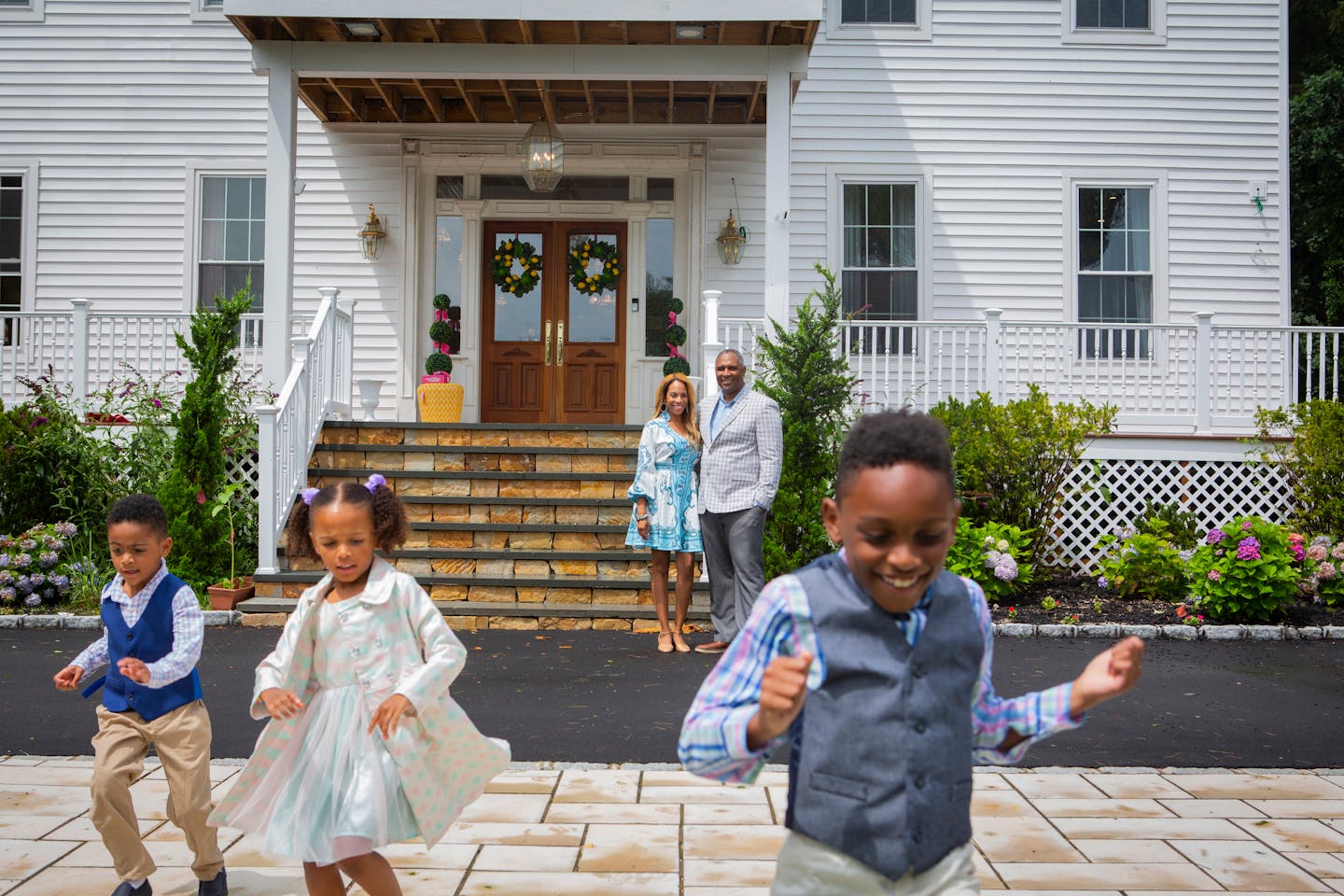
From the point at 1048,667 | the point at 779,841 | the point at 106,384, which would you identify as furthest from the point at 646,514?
the point at 106,384

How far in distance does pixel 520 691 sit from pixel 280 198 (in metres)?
5.98

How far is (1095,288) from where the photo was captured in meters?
13.3

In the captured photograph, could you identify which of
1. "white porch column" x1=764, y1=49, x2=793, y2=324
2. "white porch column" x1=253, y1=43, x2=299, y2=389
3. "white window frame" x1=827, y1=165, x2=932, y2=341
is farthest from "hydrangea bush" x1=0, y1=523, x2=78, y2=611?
"white window frame" x1=827, y1=165, x2=932, y2=341

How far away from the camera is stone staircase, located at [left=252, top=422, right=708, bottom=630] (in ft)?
29.8

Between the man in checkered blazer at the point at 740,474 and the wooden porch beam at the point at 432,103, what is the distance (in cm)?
595

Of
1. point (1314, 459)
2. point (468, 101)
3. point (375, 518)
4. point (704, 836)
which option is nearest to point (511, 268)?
point (468, 101)

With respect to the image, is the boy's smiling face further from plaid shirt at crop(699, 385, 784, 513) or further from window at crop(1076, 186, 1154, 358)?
window at crop(1076, 186, 1154, 358)

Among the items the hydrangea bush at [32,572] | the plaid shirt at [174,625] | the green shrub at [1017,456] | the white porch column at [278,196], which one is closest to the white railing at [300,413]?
the white porch column at [278,196]

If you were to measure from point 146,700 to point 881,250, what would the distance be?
36.1 feet

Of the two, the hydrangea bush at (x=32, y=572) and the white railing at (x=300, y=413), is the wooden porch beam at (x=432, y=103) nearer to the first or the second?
the white railing at (x=300, y=413)

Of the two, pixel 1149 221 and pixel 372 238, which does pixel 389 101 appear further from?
pixel 1149 221

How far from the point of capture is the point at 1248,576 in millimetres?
8766

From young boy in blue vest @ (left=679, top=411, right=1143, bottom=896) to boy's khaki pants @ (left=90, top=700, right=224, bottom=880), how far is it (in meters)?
2.07

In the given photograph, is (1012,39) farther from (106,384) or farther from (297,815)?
(297,815)
